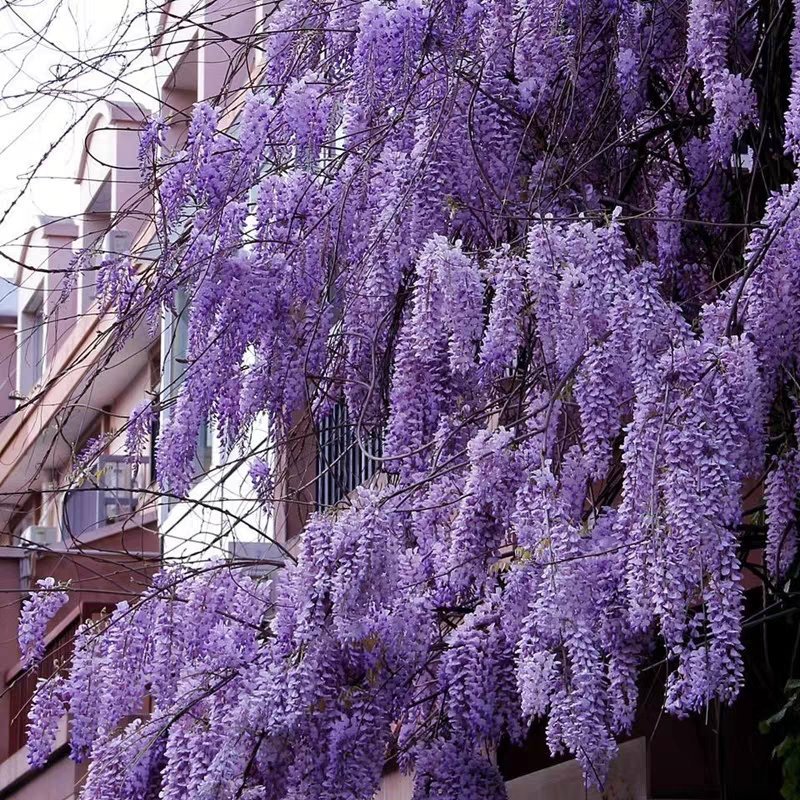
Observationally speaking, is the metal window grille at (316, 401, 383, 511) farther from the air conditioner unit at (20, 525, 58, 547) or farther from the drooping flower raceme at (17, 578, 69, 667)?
the air conditioner unit at (20, 525, 58, 547)

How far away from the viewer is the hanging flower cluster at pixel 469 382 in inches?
187

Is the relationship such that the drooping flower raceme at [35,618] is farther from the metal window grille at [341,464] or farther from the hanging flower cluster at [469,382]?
the metal window grille at [341,464]

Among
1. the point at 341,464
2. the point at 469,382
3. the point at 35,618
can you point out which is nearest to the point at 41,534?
the point at 341,464

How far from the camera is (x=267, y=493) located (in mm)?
6797

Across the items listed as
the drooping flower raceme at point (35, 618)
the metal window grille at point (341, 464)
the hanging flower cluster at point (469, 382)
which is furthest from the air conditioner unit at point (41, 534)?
the hanging flower cluster at point (469, 382)

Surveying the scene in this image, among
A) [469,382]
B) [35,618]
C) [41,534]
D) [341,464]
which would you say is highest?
[41,534]

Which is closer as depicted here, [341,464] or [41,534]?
[341,464]

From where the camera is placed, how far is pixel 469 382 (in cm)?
555

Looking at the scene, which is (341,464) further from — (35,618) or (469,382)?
(469,382)

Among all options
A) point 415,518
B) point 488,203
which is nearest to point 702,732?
point 415,518

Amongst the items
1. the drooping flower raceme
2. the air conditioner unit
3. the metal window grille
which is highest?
the air conditioner unit

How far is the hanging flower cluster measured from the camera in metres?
4.76

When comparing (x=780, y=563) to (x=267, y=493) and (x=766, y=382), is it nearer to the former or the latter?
(x=766, y=382)

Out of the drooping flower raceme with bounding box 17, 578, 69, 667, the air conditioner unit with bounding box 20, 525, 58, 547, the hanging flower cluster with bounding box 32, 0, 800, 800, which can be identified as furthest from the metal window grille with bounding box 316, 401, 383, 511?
the air conditioner unit with bounding box 20, 525, 58, 547
